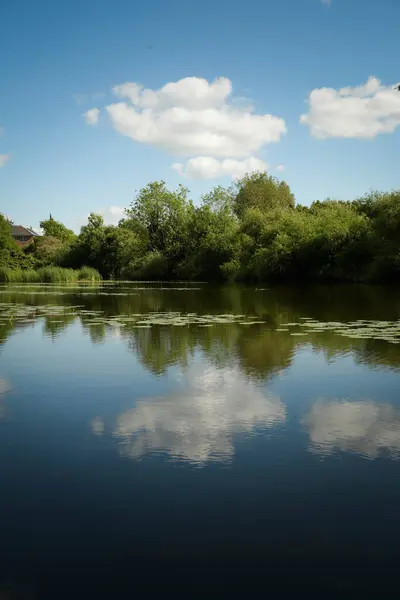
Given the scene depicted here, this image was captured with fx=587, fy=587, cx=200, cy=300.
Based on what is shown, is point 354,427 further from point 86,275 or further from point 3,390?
point 86,275

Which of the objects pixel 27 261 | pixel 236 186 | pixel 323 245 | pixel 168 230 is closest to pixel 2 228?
pixel 27 261

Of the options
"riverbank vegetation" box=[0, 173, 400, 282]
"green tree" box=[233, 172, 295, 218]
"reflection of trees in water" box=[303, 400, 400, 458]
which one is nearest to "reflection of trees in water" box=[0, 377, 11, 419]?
"reflection of trees in water" box=[303, 400, 400, 458]

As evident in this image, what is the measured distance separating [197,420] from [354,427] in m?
1.56

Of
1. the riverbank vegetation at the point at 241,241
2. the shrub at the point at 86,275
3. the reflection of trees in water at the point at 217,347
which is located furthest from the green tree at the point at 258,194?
the reflection of trees in water at the point at 217,347

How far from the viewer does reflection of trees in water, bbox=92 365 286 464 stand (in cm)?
515

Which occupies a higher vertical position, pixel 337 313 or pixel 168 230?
pixel 168 230

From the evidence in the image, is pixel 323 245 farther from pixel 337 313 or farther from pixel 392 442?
pixel 392 442

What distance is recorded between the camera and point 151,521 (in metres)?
3.79

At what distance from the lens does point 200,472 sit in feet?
15.0

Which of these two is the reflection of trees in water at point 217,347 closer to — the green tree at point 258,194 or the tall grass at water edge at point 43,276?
the tall grass at water edge at point 43,276

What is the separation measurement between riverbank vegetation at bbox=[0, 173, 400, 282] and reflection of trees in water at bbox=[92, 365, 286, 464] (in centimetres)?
3222

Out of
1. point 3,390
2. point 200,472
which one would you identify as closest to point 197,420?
point 200,472

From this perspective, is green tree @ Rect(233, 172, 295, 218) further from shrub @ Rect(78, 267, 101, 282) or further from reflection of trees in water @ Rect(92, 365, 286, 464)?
reflection of trees in water @ Rect(92, 365, 286, 464)

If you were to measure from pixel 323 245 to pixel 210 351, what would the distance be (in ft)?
119
